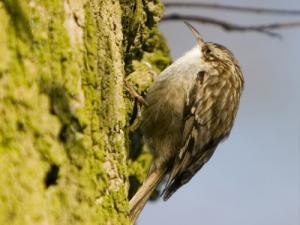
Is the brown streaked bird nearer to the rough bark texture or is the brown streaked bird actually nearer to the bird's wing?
the bird's wing

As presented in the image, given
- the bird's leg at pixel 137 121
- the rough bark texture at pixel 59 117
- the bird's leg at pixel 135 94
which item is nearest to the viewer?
the rough bark texture at pixel 59 117

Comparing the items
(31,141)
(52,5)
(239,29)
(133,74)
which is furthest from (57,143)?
(239,29)

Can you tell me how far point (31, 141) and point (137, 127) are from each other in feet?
4.42

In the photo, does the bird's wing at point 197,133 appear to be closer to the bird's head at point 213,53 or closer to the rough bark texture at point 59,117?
the bird's head at point 213,53

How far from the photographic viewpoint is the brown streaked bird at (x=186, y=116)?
9.18 feet

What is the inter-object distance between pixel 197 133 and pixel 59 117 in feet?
4.49

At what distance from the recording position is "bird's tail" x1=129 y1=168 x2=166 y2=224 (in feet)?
7.87

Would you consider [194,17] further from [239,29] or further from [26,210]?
[26,210]

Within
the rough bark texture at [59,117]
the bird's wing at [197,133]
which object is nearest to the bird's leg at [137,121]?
the bird's wing at [197,133]

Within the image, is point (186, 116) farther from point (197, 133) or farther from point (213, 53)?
point (213, 53)

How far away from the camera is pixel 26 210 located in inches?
54.6

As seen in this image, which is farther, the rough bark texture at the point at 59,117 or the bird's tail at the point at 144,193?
the bird's tail at the point at 144,193

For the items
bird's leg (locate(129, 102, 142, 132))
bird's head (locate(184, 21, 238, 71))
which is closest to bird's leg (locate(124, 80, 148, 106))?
bird's leg (locate(129, 102, 142, 132))

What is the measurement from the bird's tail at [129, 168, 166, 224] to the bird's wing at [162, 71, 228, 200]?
65 millimetres
